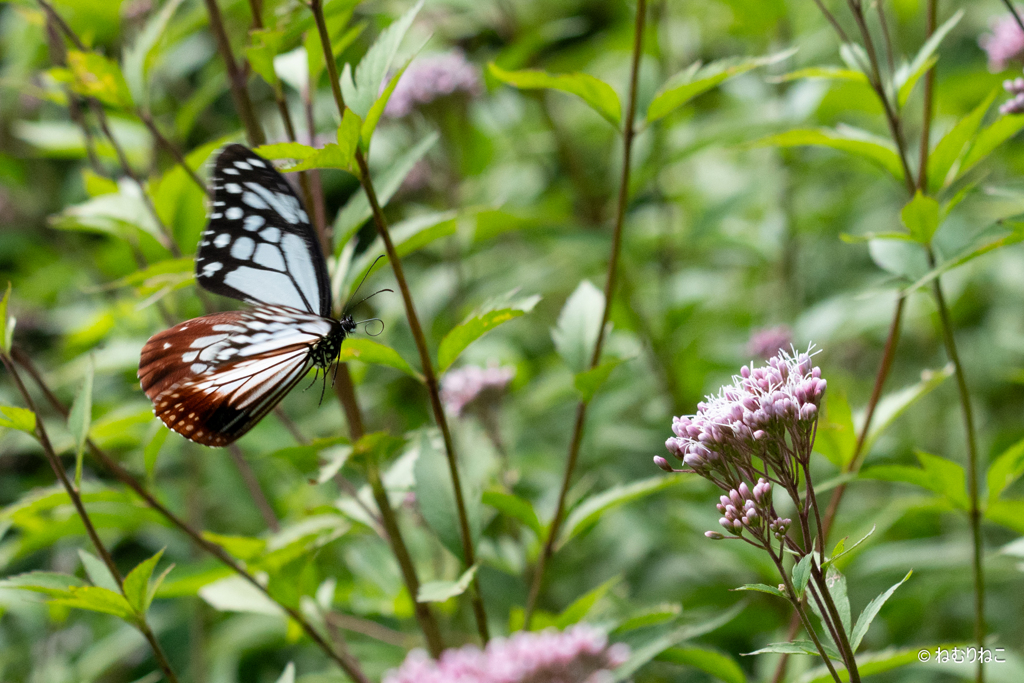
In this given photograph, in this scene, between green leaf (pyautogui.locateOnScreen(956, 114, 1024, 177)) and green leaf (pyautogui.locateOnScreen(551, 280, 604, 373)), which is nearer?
green leaf (pyautogui.locateOnScreen(956, 114, 1024, 177))

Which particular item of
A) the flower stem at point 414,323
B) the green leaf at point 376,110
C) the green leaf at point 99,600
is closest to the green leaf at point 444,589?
the flower stem at point 414,323

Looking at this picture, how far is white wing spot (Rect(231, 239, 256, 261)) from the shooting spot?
1519 millimetres

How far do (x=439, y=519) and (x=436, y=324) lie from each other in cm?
129

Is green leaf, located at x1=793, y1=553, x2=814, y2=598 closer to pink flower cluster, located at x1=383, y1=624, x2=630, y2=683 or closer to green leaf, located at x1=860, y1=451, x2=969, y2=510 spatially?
pink flower cluster, located at x1=383, y1=624, x2=630, y2=683

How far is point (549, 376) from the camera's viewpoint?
2.51m

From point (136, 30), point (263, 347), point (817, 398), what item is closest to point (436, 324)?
point (263, 347)

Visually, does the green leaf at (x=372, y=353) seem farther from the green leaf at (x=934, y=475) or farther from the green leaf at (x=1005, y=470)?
the green leaf at (x=1005, y=470)

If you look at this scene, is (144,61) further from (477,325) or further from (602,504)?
(602,504)

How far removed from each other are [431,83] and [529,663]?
1.93m

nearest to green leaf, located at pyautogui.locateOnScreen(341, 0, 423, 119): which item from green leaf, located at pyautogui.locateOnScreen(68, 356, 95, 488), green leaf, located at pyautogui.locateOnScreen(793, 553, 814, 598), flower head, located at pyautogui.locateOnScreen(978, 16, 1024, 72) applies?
green leaf, located at pyautogui.locateOnScreen(68, 356, 95, 488)

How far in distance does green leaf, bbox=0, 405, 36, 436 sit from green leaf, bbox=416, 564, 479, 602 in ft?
2.03

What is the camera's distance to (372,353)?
1.25 m

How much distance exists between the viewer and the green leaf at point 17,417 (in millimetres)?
1176

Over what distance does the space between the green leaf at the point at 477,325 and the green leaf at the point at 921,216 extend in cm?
57
